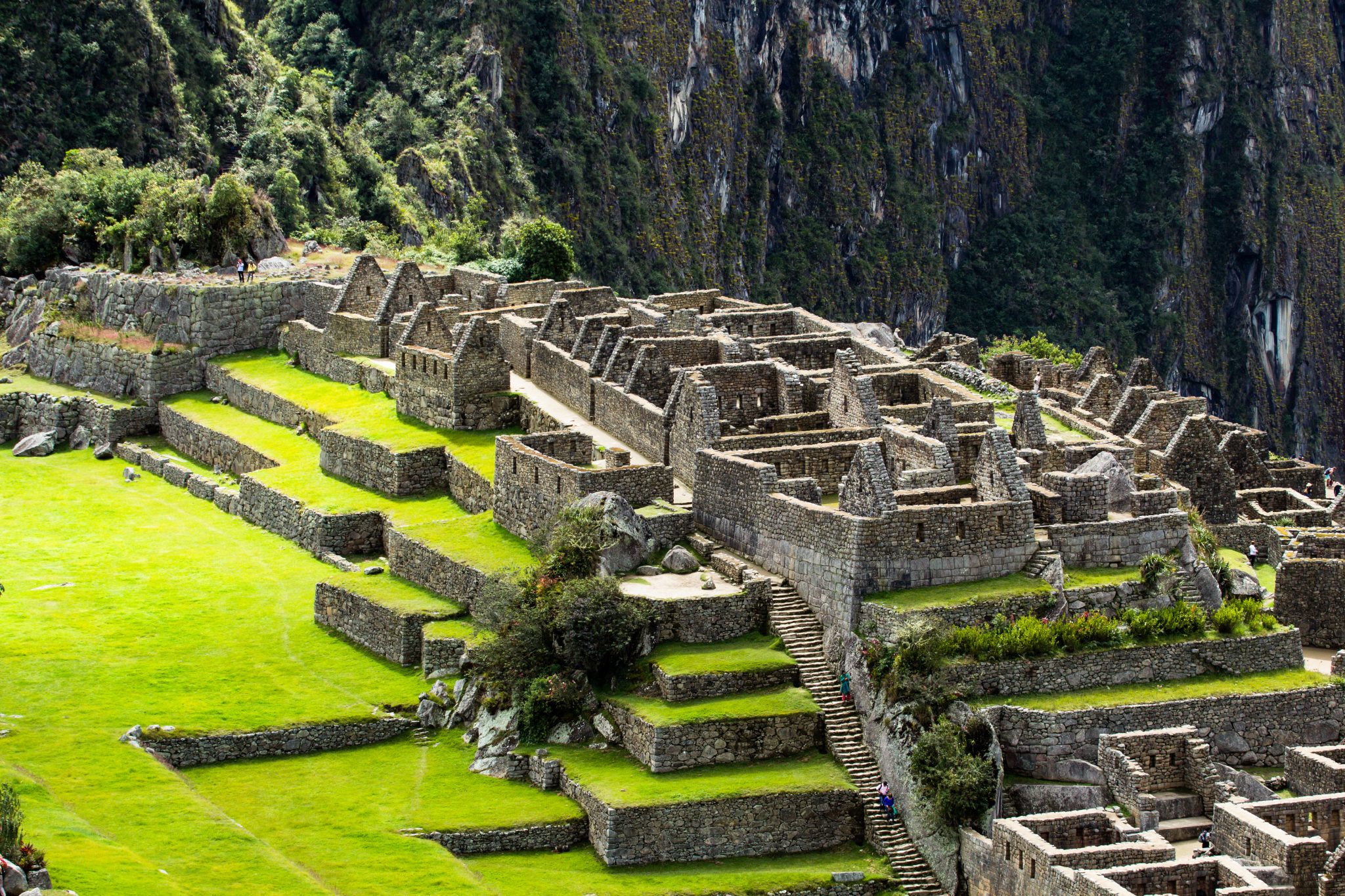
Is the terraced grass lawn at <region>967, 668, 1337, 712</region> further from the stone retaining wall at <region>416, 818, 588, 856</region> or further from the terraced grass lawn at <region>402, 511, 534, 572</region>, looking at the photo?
the terraced grass lawn at <region>402, 511, 534, 572</region>

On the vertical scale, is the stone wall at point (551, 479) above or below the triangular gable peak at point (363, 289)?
below

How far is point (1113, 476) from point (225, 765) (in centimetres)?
1606

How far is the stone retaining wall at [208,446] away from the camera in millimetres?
49906

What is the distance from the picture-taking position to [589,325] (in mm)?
48188

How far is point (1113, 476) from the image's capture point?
118ft

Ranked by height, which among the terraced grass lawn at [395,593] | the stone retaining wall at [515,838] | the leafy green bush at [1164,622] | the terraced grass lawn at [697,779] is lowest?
the stone retaining wall at [515,838]

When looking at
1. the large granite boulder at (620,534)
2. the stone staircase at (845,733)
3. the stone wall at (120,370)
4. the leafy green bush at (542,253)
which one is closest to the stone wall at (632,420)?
the large granite boulder at (620,534)

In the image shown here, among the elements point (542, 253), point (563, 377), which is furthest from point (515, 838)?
point (542, 253)

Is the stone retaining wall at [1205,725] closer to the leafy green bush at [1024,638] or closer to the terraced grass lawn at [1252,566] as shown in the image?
the leafy green bush at [1024,638]

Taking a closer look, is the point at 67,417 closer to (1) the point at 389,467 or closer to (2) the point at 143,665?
(1) the point at 389,467

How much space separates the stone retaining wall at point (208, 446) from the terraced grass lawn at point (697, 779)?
18698mm

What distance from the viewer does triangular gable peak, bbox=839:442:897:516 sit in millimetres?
33469

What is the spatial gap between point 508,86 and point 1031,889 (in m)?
119

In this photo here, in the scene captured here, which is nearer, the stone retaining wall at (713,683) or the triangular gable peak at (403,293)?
the stone retaining wall at (713,683)
